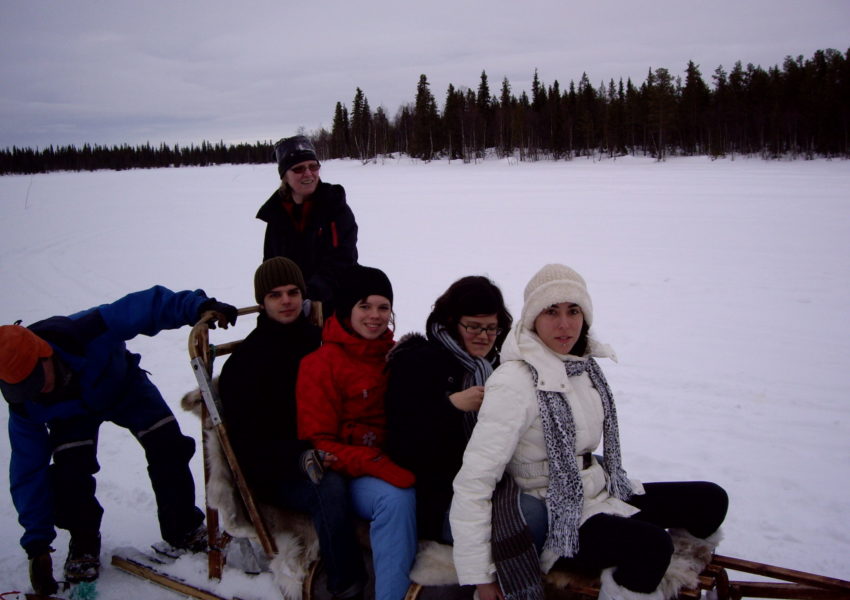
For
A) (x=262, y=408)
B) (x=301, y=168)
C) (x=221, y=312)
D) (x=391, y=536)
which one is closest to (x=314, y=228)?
(x=301, y=168)

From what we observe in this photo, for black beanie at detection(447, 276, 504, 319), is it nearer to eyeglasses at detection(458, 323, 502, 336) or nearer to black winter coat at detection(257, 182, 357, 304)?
eyeglasses at detection(458, 323, 502, 336)

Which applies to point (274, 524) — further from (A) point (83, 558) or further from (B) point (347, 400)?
(A) point (83, 558)

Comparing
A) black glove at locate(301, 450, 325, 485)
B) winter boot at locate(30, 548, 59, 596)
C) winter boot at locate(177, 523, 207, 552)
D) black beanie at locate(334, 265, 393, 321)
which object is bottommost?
winter boot at locate(177, 523, 207, 552)

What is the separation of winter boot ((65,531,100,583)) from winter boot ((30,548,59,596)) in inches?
6.4

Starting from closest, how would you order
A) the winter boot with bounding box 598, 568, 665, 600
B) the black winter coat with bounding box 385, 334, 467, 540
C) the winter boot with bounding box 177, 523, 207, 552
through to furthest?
the winter boot with bounding box 598, 568, 665, 600, the black winter coat with bounding box 385, 334, 467, 540, the winter boot with bounding box 177, 523, 207, 552

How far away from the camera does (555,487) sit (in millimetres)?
2086

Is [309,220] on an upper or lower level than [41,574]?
upper

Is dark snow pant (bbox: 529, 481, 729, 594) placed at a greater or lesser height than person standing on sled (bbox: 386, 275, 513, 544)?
lesser

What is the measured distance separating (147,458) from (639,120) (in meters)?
50.5

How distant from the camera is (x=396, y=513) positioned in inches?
86.4

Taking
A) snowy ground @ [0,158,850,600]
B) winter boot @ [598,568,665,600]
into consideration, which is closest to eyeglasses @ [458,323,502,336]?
winter boot @ [598,568,665,600]

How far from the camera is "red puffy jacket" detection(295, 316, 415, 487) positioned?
7.79ft

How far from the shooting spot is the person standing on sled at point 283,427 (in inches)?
90.7

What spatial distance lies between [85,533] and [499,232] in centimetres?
1105
